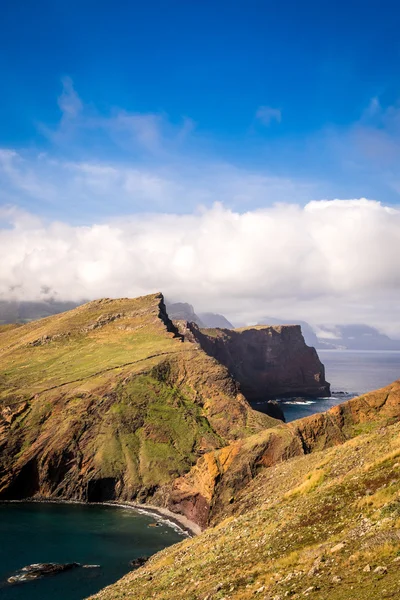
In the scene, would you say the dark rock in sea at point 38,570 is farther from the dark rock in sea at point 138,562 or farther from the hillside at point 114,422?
the hillside at point 114,422

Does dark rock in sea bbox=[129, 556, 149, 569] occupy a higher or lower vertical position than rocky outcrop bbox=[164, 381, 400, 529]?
lower

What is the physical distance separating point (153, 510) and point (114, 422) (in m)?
35.5

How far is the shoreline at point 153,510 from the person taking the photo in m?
105

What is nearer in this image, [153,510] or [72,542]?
[72,542]

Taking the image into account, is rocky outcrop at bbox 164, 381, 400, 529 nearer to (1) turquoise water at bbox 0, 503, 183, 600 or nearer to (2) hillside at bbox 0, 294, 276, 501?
(1) turquoise water at bbox 0, 503, 183, 600

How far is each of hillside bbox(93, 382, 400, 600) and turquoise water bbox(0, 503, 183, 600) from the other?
111ft

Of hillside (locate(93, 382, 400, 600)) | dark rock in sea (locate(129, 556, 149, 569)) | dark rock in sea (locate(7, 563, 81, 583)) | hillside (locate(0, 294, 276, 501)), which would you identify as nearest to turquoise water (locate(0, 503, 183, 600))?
dark rock in sea (locate(129, 556, 149, 569))

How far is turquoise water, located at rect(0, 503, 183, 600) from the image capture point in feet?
244

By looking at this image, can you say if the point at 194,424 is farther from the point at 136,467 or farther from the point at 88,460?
the point at 88,460

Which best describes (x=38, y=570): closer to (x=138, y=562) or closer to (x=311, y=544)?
(x=138, y=562)

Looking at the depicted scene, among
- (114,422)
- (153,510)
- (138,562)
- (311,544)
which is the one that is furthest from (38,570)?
(311,544)

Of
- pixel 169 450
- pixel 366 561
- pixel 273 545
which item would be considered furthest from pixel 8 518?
pixel 366 561

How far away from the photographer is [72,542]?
321 ft

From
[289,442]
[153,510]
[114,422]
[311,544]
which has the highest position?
[311,544]
